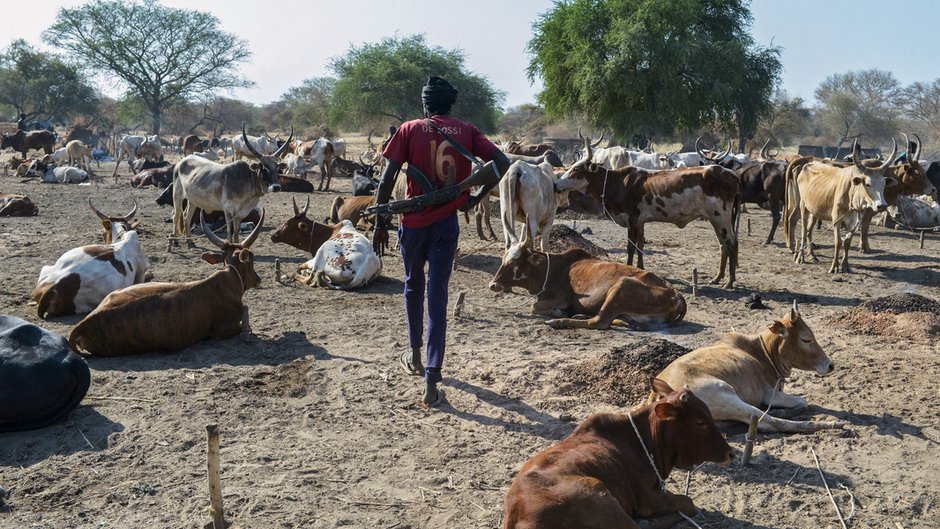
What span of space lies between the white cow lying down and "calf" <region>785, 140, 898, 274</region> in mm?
6738

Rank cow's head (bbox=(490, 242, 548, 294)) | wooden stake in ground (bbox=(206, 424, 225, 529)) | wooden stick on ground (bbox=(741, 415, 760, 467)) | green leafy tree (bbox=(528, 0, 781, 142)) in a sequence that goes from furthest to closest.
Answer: green leafy tree (bbox=(528, 0, 781, 142)) → cow's head (bbox=(490, 242, 548, 294)) → wooden stick on ground (bbox=(741, 415, 760, 467)) → wooden stake in ground (bbox=(206, 424, 225, 529))

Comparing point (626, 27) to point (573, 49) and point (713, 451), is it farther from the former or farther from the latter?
point (713, 451)

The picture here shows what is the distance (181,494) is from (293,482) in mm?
600

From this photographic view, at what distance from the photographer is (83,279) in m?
8.68

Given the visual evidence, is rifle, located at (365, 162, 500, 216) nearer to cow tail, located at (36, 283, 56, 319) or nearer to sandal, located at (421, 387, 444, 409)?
sandal, located at (421, 387, 444, 409)

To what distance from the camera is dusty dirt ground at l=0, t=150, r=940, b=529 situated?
4.56 metres

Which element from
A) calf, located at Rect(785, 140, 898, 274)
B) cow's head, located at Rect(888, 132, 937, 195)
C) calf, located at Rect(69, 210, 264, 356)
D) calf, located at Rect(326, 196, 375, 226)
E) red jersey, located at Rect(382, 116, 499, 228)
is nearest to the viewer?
red jersey, located at Rect(382, 116, 499, 228)

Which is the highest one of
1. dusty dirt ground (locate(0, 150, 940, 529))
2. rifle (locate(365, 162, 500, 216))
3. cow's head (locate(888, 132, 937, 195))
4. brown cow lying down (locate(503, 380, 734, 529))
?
cow's head (locate(888, 132, 937, 195))

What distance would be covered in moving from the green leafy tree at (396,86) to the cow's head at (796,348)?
1474 inches

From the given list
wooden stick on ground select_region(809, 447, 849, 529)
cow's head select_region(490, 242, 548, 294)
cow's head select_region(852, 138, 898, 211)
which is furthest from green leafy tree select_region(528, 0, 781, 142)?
wooden stick on ground select_region(809, 447, 849, 529)

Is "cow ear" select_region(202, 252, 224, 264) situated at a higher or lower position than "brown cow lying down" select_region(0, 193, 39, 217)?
higher

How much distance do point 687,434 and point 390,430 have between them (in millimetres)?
2085

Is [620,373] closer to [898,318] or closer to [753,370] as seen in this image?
[753,370]

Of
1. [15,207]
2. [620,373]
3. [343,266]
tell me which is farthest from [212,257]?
[15,207]
